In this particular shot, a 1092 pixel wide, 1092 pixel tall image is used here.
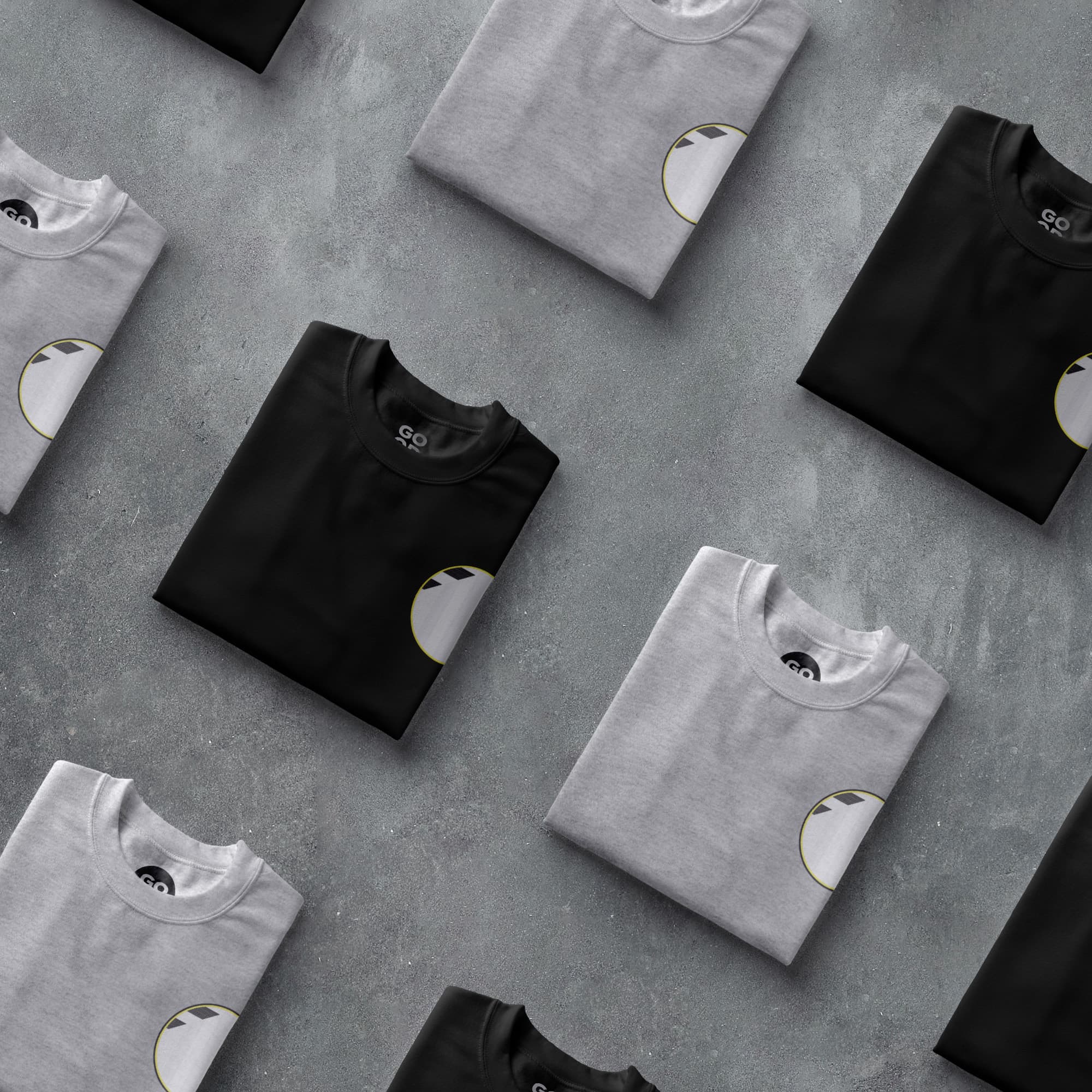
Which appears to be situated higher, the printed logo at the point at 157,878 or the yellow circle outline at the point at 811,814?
the yellow circle outline at the point at 811,814

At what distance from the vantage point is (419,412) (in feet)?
6.47

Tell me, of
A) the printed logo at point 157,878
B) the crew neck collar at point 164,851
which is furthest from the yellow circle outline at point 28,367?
the printed logo at point 157,878

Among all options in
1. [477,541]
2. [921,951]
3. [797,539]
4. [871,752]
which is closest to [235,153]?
[477,541]

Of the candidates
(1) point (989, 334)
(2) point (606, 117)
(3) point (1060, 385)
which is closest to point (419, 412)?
(2) point (606, 117)

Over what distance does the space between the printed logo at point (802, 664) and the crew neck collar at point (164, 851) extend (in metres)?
0.90

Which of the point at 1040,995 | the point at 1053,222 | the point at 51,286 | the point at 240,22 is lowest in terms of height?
the point at 1040,995

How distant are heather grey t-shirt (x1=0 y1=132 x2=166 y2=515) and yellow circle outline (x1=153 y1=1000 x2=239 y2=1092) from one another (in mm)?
854

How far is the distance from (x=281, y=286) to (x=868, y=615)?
1.13 meters

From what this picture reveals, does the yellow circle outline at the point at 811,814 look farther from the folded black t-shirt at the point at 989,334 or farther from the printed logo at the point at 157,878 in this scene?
the printed logo at the point at 157,878

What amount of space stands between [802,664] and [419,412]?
2.42 ft

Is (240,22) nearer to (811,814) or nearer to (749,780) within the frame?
(749,780)

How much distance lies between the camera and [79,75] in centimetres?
209

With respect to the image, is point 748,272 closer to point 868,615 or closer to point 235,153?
point 868,615

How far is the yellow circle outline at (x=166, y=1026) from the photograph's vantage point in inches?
75.1
